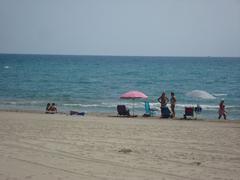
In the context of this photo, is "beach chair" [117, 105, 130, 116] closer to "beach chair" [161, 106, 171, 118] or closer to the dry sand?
"beach chair" [161, 106, 171, 118]

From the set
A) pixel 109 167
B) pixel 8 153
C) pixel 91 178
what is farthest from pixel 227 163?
pixel 8 153

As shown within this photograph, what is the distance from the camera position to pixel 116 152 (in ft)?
38.0

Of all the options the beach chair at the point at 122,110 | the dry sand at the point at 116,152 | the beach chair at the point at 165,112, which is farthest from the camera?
the beach chair at the point at 122,110

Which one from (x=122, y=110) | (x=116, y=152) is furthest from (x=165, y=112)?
(x=116, y=152)

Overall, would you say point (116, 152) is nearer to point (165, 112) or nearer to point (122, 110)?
point (165, 112)

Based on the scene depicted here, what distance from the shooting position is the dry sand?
9.27 meters

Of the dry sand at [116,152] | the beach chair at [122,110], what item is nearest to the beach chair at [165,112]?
the beach chair at [122,110]

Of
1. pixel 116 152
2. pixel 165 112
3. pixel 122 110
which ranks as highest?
pixel 122 110

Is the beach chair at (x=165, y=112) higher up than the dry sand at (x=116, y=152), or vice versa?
the beach chair at (x=165, y=112)

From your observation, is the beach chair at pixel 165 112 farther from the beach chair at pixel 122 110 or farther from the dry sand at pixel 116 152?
the dry sand at pixel 116 152

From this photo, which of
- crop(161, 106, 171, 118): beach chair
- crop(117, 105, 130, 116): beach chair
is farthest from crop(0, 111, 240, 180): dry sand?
crop(117, 105, 130, 116): beach chair

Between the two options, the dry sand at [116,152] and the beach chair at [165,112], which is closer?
the dry sand at [116,152]

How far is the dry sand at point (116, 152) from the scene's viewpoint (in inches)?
365

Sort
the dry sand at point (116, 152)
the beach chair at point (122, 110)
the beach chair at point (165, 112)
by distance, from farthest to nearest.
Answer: the beach chair at point (122, 110)
the beach chair at point (165, 112)
the dry sand at point (116, 152)
